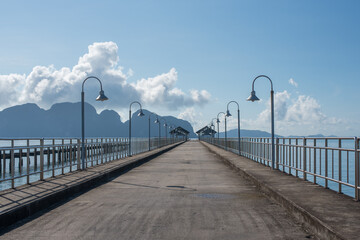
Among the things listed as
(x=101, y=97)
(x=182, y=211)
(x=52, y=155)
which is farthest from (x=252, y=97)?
(x=182, y=211)

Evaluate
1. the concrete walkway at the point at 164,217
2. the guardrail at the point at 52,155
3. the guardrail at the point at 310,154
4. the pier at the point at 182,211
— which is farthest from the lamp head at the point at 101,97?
the concrete walkway at the point at 164,217

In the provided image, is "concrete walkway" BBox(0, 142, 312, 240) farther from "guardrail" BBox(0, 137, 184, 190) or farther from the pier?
"guardrail" BBox(0, 137, 184, 190)

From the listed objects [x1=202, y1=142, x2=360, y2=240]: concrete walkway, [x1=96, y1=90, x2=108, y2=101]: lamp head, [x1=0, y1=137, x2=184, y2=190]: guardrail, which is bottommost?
[x1=202, y1=142, x2=360, y2=240]: concrete walkway

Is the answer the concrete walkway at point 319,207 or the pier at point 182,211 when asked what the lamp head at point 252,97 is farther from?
the concrete walkway at point 319,207

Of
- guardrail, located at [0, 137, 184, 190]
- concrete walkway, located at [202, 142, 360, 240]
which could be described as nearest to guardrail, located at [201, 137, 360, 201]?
concrete walkway, located at [202, 142, 360, 240]

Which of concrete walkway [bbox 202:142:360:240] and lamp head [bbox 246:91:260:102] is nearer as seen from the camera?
concrete walkway [bbox 202:142:360:240]

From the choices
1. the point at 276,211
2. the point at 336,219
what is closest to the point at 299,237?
the point at 336,219

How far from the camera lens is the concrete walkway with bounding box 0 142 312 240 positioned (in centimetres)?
616

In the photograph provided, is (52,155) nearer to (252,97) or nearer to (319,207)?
(319,207)

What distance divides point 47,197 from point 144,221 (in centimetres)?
284

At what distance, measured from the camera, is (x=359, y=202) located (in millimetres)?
7895

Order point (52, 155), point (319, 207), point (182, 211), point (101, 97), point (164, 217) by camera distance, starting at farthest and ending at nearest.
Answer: point (101, 97)
point (52, 155)
point (182, 211)
point (164, 217)
point (319, 207)

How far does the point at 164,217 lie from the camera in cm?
747

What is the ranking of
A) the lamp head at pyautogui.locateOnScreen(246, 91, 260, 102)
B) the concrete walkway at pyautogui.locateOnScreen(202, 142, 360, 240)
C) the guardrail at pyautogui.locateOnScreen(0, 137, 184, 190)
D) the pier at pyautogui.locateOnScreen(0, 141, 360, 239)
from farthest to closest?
the lamp head at pyautogui.locateOnScreen(246, 91, 260, 102)
the guardrail at pyautogui.locateOnScreen(0, 137, 184, 190)
the pier at pyautogui.locateOnScreen(0, 141, 360, 239)
the concrete walkway at pyautogui.locateOnScreen(202, 142, 360, 240)
